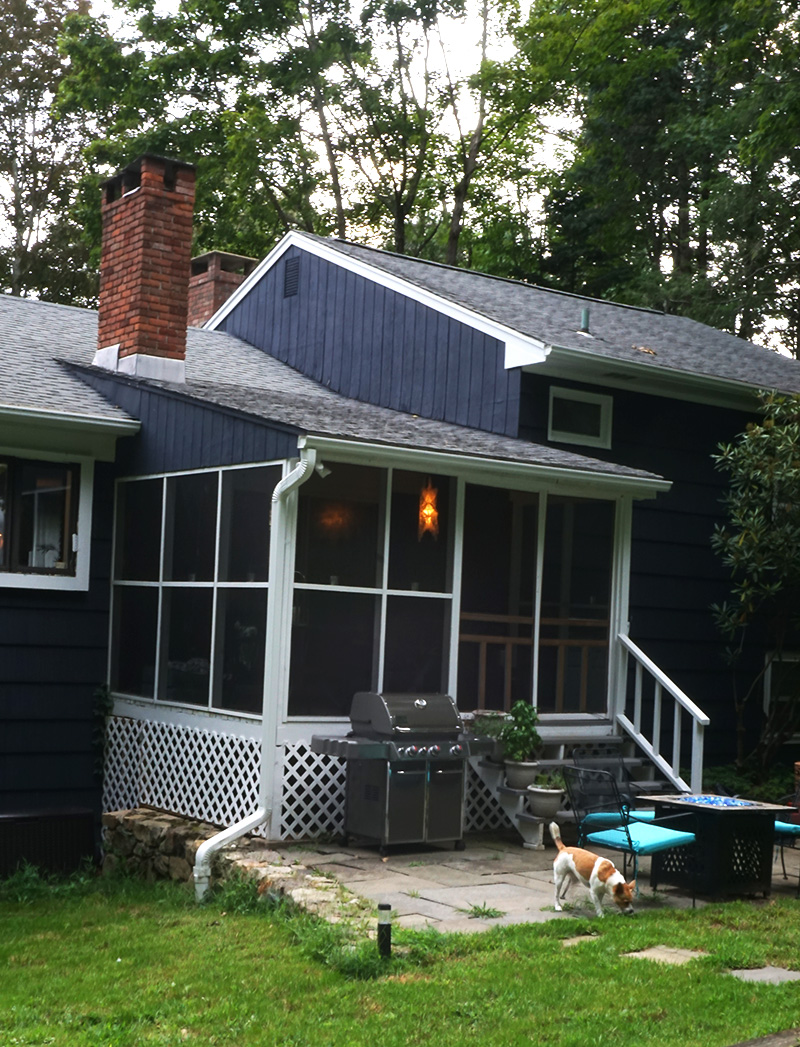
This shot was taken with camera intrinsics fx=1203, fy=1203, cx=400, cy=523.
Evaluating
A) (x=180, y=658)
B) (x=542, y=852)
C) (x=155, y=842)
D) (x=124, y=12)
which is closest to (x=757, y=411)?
(x=542, y=852)

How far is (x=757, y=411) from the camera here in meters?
12.2

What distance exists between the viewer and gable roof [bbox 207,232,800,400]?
10.6 meters

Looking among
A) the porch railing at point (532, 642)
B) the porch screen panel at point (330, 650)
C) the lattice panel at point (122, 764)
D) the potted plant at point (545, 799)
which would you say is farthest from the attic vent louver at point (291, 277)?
the potted plant at point (545, 799)

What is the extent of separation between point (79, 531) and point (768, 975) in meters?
6.63

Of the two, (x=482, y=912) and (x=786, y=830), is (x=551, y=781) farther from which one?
(x=482, y=912)

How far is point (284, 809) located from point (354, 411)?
3.57 meters

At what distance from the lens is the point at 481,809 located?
30.3 ft

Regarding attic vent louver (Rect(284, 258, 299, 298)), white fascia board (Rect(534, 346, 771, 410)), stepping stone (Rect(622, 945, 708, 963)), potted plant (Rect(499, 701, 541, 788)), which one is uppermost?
attic vent louver (Rect(284, 258, 299, 298))

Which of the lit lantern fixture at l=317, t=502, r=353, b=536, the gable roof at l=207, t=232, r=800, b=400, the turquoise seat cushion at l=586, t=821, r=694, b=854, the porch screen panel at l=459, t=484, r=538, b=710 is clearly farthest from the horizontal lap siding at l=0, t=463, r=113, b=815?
the turquoise seat cushion at l=586, t=821, r=694, b=854

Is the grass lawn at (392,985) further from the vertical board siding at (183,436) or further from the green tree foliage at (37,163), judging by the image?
the green tree foliage at (37,163)

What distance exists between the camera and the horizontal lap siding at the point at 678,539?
11.1 metres

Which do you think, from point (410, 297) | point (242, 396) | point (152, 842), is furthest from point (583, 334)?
point (152, 842)

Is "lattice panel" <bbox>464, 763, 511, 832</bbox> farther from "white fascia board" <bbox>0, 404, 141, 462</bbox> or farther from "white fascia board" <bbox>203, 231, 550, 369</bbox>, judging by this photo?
"white fascia board" <bbox>0, 404, 141, 462</bbox>

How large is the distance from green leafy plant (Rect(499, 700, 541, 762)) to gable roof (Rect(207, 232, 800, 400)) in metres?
3.11
